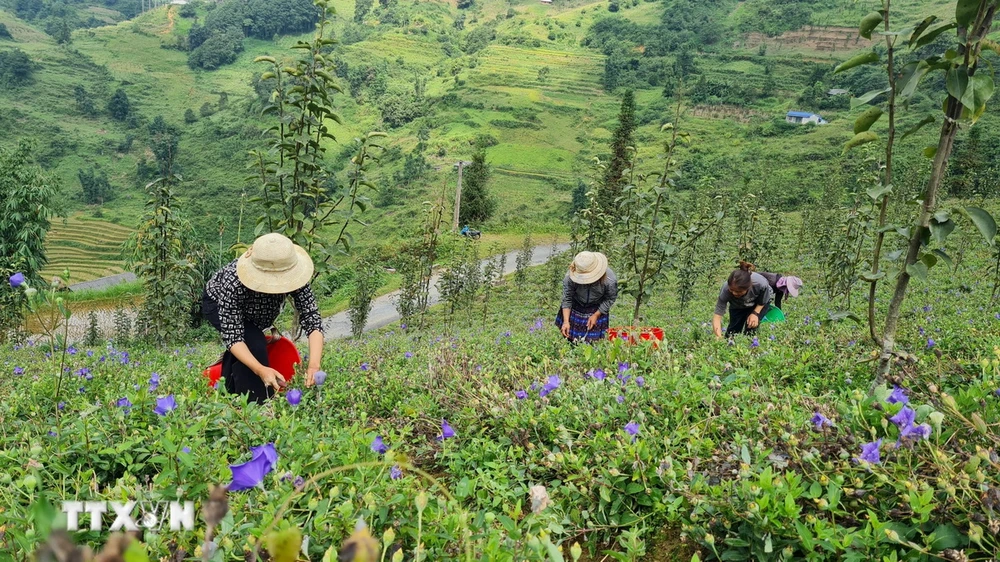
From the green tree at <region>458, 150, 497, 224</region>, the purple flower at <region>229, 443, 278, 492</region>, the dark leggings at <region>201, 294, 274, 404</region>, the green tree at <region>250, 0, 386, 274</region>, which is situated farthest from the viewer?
the green tree at <region>458, 150, 497, 224</region>

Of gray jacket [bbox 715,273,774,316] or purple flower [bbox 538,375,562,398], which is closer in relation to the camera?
purple flower [bbox 538,375,562,398]

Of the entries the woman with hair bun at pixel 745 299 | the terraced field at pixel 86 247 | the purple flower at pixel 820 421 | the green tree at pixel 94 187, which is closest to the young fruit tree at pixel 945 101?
the purple flower at pixel 820 421

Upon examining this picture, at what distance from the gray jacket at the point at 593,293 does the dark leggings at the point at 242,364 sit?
2.92 m

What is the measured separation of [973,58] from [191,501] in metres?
2.98

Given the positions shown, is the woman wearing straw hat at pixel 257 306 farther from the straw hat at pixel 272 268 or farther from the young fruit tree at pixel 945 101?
the young fruit tree at pixel 945 101

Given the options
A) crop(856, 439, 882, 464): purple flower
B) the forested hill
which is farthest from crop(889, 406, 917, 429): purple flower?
the forested hill

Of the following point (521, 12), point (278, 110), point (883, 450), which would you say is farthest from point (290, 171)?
point (521, 12)

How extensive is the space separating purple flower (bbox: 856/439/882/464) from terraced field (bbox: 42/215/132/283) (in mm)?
48205

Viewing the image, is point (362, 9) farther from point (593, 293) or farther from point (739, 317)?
point (739, 317)

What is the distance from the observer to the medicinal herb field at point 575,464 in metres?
1.53

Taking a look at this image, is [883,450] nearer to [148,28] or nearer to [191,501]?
[191,501]

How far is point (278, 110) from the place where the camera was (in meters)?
4.66

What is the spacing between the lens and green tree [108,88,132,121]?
260ft

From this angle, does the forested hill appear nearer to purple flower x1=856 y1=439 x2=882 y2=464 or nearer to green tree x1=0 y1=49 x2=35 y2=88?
green tree x1=0 y1=49 x2=35 y2=88
